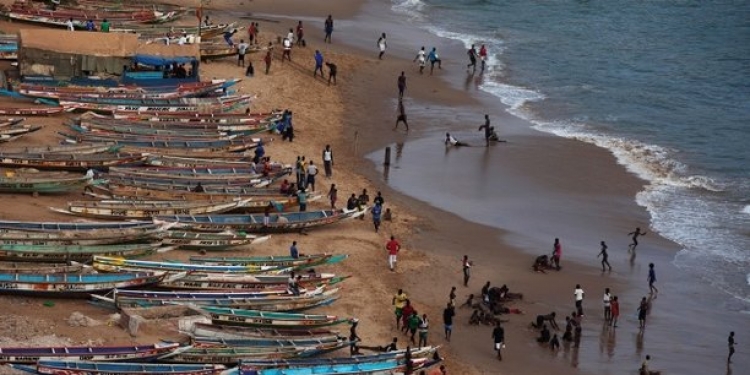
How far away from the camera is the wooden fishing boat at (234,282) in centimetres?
3134

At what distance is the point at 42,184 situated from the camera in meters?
36.8

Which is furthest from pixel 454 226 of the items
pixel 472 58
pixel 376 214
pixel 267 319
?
pixel 472 58

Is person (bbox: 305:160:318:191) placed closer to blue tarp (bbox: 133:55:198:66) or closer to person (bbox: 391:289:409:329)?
person (bbox: 391:289:409:329)

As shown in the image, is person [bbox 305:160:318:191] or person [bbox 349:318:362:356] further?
person [bbox 305:160:318:191]

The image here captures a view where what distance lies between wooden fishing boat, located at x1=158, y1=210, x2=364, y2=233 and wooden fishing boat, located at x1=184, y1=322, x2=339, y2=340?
6557 millimetres

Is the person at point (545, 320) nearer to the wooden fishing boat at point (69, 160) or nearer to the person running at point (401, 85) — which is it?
the wooden fishing boat at point (69, 160)

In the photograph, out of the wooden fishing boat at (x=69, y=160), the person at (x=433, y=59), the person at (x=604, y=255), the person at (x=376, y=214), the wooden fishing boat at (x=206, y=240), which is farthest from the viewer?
the person at (x=433, y=59)

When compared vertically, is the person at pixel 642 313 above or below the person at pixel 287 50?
below

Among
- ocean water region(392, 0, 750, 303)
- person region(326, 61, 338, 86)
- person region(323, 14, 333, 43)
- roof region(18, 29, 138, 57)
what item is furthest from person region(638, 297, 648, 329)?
person region(323, 14, 333, 43)

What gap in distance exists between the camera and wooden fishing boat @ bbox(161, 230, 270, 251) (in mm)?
34594

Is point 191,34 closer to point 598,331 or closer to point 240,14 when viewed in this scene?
point 240,14

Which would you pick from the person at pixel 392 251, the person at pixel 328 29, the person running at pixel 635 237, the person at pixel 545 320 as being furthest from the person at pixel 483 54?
the person at pixel 545 320

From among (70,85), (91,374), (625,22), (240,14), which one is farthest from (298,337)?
(625,22)

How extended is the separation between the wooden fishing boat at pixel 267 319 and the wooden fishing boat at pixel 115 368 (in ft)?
8.78
